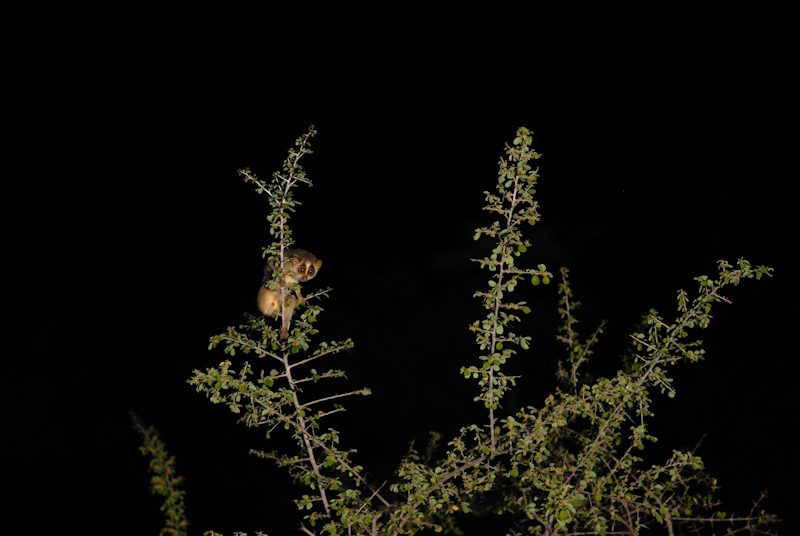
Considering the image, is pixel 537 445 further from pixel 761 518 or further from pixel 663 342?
pixel 761 518

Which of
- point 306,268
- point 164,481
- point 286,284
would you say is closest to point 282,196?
point 286,284

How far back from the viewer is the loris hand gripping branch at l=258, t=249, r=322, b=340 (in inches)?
86.8

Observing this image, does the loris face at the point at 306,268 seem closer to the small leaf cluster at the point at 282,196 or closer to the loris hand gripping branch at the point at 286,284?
the loris hand gripping branch at the point at 286,284

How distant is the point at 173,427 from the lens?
657cm

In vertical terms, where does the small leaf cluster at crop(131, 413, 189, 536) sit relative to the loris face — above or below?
below

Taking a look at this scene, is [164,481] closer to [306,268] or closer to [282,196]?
[306,268]

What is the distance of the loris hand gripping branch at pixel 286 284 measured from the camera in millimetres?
2205

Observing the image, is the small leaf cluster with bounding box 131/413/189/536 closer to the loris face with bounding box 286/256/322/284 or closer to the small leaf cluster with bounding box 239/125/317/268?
the loris face with bounding box 286/256/322/284

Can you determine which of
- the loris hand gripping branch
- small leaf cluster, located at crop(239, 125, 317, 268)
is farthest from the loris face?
small leaf cluster, located at crop(239, 125, 317, 268)

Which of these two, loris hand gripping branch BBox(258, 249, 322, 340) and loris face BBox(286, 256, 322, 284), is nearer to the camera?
loris hand gripping branch BBox(258, 249, 322, 340)

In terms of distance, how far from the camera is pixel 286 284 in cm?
219

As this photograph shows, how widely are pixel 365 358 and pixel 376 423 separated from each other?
26.6 inches

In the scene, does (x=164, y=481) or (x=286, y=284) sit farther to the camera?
(x=164, y=481)

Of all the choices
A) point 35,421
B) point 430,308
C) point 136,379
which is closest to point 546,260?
point 430,308
